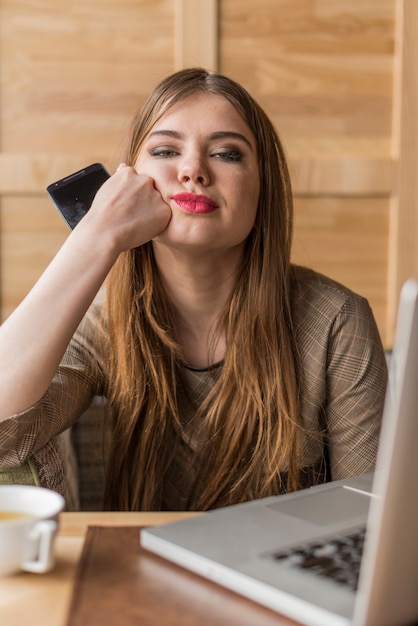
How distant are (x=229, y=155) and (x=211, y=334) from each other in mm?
285

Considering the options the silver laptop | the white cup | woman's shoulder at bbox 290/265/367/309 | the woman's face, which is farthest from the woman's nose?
the white cup

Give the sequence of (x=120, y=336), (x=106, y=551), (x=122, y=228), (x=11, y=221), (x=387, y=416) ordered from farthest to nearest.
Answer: (x=11, y=221), (x=120, y=336), (x=122, y=228), (x=106, y=551), (x=387, y=416)

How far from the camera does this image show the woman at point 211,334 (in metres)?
1.31

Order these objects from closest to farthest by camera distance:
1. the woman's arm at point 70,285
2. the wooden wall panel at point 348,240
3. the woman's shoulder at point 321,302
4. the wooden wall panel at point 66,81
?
1. the woman's arm at point 70,285
2. the woman's shoulder at point 321,302
3. the wooden wall panel at point 66,81
4. the wooden wall panel at point 348,240

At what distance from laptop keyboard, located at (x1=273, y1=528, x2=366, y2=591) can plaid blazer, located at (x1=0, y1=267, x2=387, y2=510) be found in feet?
1.86

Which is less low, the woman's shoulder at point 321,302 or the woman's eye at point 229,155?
the woman's eye at point 229,155

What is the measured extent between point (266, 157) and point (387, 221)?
106 centimetres

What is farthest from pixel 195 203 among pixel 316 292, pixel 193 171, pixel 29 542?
Result: pixel 29 542

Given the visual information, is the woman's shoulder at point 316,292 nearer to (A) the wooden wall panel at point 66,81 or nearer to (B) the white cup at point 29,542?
(B) the white cup at point 29,542

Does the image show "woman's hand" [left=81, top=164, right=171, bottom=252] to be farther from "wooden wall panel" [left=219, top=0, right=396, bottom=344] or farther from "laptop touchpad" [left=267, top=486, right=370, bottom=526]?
"wooden wall panel" [left=219, top=0, right=396, bottom=344]

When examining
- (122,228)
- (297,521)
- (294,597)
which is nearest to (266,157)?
(122,228)

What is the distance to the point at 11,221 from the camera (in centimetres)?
233

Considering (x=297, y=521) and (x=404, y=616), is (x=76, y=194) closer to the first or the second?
(x=297, y=521)

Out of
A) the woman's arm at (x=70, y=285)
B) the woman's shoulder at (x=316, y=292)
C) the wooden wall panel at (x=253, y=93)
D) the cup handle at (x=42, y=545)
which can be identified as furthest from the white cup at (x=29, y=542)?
the wooden wall panel at (x=253, y=93)
